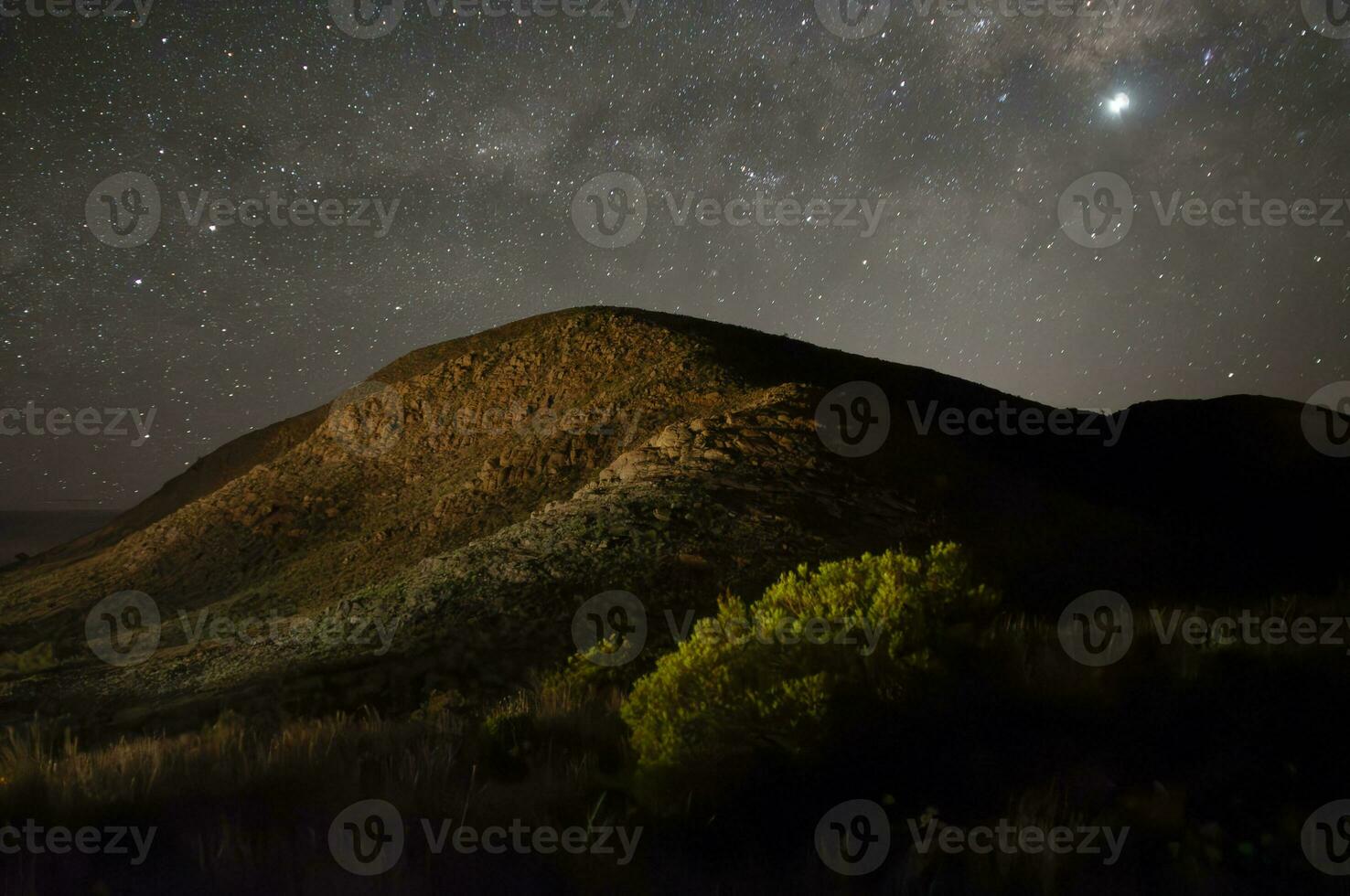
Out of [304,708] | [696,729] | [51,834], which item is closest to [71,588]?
[304,708]

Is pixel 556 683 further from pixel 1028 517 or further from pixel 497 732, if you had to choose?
pixel 1028 517

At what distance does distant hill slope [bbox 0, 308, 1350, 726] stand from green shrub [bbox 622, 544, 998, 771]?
4750mm

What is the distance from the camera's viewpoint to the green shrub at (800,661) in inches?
179

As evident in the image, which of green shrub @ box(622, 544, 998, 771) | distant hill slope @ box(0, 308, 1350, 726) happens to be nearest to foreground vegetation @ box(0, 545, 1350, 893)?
green shrub @ box(622, 544, 998, 771)

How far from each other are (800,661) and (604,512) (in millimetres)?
8449

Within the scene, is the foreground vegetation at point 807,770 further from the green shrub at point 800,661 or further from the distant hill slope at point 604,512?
the distant hill slope at point 604,512

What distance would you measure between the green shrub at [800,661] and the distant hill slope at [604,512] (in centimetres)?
475

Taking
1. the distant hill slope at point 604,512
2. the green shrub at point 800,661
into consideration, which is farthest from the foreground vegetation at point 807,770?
the distant hill slope at point 604,512

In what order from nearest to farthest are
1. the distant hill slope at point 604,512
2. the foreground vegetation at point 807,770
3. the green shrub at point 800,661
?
the foreground vegetation at point 807,770 → the green shrub at point 800,661 → the distant hill slope at point 604,512

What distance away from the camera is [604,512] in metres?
13.2

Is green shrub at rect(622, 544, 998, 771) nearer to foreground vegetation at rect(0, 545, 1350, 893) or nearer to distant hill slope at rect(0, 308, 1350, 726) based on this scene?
foreground vegetation at rect(0, 545, 1350, 893)

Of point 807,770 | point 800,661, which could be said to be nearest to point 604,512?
point 800,661

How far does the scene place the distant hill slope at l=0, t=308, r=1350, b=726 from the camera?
10.8m

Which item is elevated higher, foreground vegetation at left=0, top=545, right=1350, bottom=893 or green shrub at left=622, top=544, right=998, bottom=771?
green shrub at left=622, top=544, right=998, bottom=771
